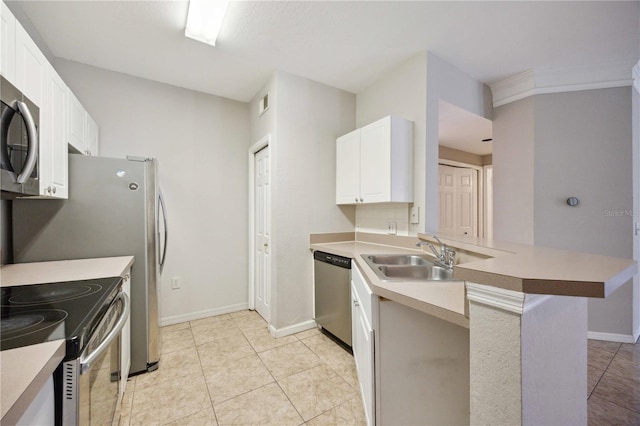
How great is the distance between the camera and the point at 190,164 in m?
3.00

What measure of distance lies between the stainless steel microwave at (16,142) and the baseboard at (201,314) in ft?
6.65

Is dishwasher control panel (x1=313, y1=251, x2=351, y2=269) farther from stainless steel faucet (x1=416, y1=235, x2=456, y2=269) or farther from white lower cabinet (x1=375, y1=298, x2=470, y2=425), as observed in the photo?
white lower cabinet (x1=375, y1=298, x2=470, y2=425)

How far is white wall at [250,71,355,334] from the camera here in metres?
2.62

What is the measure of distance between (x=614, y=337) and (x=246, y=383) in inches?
134

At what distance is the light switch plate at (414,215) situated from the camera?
2400mm

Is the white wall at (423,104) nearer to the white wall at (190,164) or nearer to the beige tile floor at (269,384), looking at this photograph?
the beige tile floor at (269,384)

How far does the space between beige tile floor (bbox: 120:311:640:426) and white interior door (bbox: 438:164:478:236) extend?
258 centimetres

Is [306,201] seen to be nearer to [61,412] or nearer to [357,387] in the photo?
[357,387]

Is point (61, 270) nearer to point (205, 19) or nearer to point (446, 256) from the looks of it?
point (205, 19)

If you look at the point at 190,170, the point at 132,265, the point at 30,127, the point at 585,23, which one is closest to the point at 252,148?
the point at 190,170

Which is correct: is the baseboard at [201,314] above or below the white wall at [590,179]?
below

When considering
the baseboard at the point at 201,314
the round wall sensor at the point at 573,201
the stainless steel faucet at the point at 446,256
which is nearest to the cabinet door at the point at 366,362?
the stainless steel faucet at the point at 446,256

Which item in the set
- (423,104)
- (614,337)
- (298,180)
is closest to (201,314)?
(298,180)

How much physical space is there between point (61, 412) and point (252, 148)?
278 centimetres
